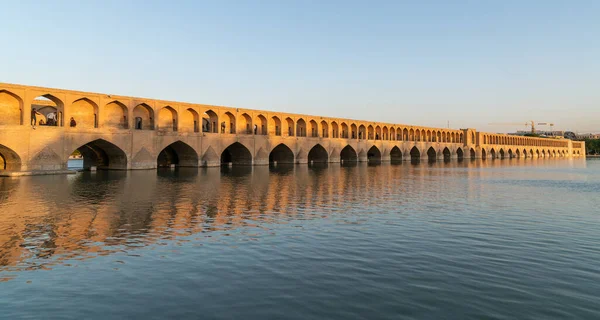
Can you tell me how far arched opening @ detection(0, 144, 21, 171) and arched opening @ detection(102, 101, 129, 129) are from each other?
636 cm

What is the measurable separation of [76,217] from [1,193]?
7.66 m

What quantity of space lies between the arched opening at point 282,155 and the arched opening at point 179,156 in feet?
36.5

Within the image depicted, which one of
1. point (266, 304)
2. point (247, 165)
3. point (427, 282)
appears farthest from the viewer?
point (247, 165)

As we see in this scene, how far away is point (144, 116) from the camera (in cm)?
3303

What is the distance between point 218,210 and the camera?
1178cm

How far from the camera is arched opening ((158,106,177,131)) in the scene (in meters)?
34.2

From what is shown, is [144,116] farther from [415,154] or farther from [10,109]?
[415,154]

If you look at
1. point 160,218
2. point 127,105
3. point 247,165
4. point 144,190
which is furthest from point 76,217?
point 247,165

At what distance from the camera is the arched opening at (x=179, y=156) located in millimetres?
36166

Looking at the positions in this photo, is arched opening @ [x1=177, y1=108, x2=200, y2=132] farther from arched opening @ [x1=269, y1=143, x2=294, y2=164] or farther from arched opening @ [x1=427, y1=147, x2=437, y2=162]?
arched opening @ [x1=427, y1=147, x2=437, y2=162]

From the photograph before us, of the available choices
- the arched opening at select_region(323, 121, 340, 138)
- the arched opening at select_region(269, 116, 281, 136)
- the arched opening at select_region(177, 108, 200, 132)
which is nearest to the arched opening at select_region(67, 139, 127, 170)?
the arched opening at select_region(177, 108, 200, 132)

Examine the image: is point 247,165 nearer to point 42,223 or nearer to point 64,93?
point 64,93

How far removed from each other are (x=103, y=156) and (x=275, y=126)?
58.6 ft

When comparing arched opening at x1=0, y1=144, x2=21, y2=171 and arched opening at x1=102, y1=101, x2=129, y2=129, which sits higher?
arched opening at x1=102, y1=101, x2=129, y2=129
